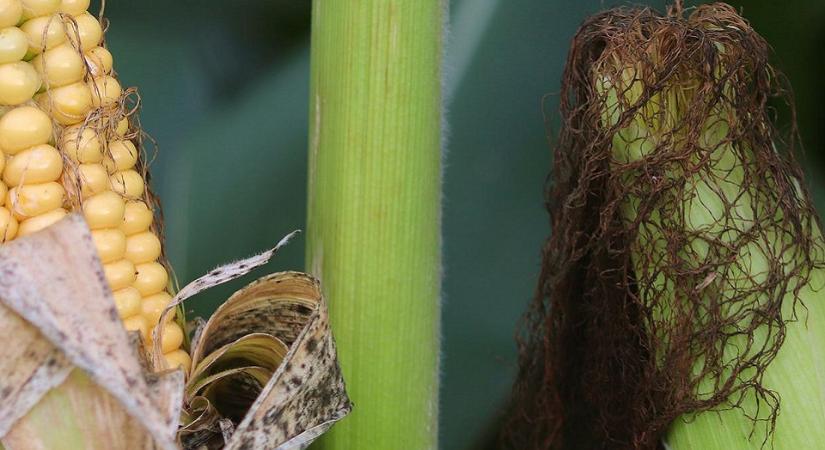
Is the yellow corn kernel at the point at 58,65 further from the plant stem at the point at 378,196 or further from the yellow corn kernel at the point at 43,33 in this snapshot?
the plant stem at the point at 378,196

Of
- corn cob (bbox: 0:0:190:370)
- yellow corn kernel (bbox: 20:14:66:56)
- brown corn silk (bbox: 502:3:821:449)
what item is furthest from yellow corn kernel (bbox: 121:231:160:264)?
brown corn silk (bbox: 502:3:821:449)

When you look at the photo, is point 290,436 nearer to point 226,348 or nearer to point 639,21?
point 226,348

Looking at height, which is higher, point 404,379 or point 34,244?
point 34,244

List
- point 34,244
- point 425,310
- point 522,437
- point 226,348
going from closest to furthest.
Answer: point 34,244 → point 226,348 → point 425,310 → point 522,437

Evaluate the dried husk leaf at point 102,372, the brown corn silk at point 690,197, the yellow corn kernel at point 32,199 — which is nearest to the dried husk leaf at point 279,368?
the dried husk leaf at point 102,372

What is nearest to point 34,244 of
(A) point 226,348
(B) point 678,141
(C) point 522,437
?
(A) point 226,348

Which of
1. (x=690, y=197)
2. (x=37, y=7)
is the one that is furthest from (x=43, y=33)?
(x=690, y=197)

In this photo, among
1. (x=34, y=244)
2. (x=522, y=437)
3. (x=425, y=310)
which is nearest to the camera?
(x=34, y=244)
